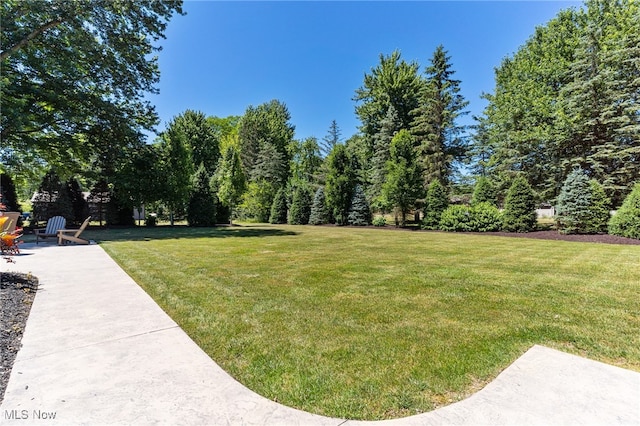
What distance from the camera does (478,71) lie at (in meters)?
24.1

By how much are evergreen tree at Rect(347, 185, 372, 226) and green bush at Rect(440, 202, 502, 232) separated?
5.68m

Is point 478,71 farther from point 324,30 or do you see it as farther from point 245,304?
point 245,304

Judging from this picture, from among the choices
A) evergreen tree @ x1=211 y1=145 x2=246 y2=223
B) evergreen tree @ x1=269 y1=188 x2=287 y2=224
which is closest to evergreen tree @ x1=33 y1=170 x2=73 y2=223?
evergreen tree @ x1=211 y1=145 x2=246 y2=223

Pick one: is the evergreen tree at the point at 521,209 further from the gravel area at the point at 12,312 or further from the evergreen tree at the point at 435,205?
the gravel area at the point at 12,312

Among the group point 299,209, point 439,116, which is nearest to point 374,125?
point 439,116

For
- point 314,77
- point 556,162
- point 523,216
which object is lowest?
point 523,216

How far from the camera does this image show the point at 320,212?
23.5 m

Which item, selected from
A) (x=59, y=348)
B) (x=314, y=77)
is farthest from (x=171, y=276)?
(x=314, y=77)

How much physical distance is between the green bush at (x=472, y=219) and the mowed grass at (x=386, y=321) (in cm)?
906

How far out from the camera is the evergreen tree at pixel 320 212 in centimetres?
2348

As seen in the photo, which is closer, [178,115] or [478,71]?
[478,71]

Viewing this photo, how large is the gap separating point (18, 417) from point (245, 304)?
2338 mm

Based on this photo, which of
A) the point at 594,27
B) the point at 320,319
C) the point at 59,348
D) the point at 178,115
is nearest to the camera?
the point at 59,348

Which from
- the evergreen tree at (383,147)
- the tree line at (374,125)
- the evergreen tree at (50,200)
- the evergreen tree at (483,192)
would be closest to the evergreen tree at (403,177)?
the tree line at (374,125)
